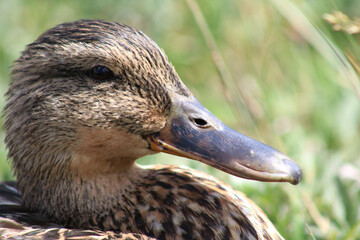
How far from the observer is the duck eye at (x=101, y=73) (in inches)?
86.2

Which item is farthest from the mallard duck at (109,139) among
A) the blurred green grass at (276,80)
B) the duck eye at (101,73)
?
the blurred green grass at (276,80)

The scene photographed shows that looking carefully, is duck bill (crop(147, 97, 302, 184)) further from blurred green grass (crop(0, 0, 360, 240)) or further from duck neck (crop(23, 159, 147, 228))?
blurred green grass (crop(0, 0, 360, 240))

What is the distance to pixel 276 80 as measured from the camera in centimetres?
405

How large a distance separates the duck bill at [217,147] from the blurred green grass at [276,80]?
1.32ft

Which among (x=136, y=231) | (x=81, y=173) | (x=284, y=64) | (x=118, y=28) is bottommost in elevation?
(x=136, y=231)

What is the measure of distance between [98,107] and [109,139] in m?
0.13

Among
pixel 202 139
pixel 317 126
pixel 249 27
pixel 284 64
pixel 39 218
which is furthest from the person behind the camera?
pixel 249 27

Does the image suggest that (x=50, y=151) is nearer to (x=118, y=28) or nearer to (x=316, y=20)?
(x=118, y=28)

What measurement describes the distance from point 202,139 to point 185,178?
0.91 feet

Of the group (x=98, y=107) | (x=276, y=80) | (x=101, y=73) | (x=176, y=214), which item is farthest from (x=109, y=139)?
(x=276, y=80)

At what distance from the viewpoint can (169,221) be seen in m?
2.19

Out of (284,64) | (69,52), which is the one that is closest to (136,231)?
(69,52)

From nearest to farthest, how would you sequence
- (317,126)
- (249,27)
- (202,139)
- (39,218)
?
(202,139)
(39,218)
(317,126)
(249,27)

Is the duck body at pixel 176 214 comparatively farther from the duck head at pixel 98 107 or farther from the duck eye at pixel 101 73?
the duck eye at pixel 101 73
